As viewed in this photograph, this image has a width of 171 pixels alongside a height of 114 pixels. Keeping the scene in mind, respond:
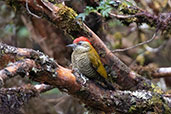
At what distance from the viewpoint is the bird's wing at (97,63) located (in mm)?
3662

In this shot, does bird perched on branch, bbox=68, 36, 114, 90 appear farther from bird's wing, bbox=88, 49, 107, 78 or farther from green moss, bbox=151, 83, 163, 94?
green moss, bbox=151, 83, 163, 94

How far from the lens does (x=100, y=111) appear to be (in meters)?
3.57

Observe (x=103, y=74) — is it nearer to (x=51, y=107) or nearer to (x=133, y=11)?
(x=133, y=11)

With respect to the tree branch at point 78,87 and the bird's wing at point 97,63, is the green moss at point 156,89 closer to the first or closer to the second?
the tree branch at point 78,87

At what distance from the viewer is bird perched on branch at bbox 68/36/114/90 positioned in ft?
11.8

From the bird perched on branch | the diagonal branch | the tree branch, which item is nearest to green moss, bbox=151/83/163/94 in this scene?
the diagonal branch

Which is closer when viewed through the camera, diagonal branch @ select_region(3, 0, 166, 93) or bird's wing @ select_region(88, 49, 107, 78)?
diagonal branch @ select_region(3, 0, 166, 93)

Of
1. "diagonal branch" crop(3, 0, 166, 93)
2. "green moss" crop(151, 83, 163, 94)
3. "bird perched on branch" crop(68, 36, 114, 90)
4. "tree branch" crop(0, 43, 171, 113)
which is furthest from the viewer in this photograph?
"green moss" crop(151, 83, 163, 94)

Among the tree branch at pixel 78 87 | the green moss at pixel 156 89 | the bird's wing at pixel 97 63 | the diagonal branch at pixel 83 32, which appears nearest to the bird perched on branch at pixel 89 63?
the bird's wing at pixel 97 63

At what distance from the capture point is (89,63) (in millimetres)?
3732

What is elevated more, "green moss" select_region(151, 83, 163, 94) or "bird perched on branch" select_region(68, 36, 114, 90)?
"bird perched on branch" select_region(68, 36, 114, 90)

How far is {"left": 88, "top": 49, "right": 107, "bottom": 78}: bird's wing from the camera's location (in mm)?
3662

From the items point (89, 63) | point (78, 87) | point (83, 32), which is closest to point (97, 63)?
point (89, 63)

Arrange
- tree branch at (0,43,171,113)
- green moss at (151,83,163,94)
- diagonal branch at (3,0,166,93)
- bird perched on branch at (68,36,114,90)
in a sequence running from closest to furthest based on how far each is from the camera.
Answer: tree branch at (0,43,171,113)
diagonal branch at (3,0,166,93)
bird perched on branch at (68,36,114,90)
green moss at (151,83,163,94)
